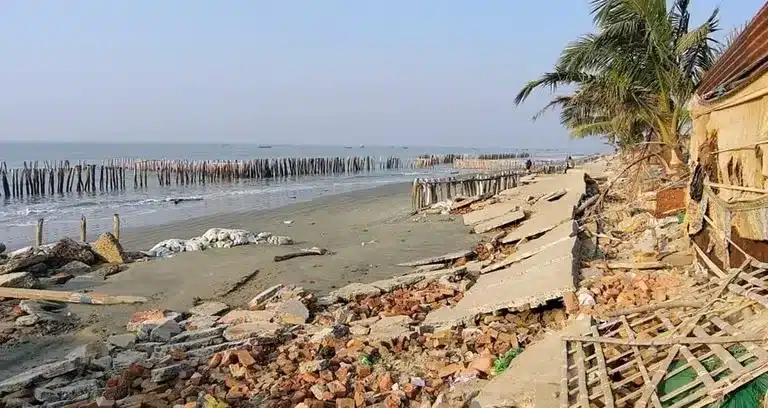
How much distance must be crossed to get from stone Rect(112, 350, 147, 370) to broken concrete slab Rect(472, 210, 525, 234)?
1007 centimetres

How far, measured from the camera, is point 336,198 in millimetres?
31828

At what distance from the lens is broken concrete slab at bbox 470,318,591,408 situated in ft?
15.0

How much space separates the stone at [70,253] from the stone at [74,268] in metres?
0.22

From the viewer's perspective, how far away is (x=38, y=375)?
21.5 feet

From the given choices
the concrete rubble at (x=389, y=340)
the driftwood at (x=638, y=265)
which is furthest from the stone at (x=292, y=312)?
the driftwood at (x=638, y=265)

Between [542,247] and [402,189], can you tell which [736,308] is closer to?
[542,247]

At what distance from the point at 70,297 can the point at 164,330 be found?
3.55 m

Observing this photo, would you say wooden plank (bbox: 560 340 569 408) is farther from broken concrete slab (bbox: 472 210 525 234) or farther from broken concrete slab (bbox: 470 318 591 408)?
broken concrete slab (bbox: 472 210 525 234)

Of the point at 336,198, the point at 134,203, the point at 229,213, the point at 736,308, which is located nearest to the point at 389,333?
the point at 736,308

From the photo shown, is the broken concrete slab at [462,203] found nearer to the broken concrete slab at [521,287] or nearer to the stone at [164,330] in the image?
the broken concrete slab at [521,287]

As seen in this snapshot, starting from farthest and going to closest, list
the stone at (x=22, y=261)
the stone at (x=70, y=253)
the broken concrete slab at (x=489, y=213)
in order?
the broken concrete slab at (x=489, y=213), the stone at (x=70, y=253), the stone at (x=22, y=261)

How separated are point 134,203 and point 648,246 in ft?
90.7

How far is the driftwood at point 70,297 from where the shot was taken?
10539 millimetres

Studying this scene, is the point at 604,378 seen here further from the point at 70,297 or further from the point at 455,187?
the point at 455,187
